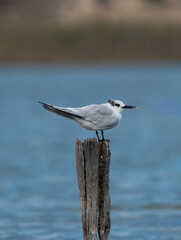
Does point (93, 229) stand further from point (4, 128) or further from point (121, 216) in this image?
point (4, 128)

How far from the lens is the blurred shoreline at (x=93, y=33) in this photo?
4277 inches

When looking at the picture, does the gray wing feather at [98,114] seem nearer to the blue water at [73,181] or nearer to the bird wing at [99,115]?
the bird wing at [99,115]

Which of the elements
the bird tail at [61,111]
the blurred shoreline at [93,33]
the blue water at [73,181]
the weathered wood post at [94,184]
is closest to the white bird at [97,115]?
the bird tail at [61,111]

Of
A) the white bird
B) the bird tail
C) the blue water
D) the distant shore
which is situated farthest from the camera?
the distant shore

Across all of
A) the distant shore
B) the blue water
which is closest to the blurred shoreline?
the distant shore

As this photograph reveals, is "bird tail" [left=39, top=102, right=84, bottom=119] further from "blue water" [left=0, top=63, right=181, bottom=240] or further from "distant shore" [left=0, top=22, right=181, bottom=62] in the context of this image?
"distant shore" [left=0, top=22, right=181, bottom=62]

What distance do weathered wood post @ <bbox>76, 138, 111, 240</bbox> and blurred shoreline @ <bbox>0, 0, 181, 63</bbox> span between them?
92.2 meters

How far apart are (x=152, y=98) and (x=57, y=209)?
34.9 m

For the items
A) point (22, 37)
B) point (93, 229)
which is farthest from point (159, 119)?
point (22, 37)

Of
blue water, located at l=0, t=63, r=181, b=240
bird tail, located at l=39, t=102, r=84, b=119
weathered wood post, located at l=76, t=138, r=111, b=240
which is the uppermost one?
blue water, located at l=0, t=63, r=181, b=240

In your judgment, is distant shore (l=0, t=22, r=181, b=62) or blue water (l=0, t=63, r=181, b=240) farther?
distant shore (l=0, t=22, r=181, b=62)

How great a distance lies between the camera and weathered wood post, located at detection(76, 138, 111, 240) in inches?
283

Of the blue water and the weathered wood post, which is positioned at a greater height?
the blue water

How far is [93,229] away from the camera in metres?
7.31
